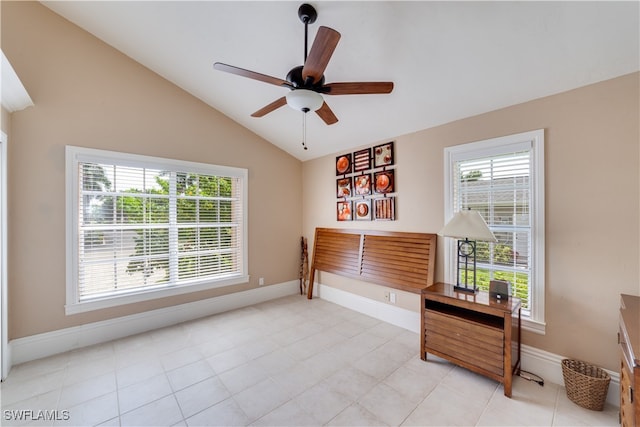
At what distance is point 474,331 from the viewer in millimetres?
2324

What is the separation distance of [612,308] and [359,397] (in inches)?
84.9

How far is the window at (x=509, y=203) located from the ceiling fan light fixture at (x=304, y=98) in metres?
1.85

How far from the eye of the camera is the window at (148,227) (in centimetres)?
300

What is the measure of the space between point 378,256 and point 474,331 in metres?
1.58

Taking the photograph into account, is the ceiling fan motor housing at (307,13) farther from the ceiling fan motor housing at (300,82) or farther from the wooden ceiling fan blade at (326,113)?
the wooden ceiling fan blade at (326,113)

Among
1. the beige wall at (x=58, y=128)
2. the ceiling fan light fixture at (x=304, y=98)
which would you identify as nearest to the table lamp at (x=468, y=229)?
the ceiling fan light fixture at (x=304, y=98)

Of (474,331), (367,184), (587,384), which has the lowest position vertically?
(587,384)

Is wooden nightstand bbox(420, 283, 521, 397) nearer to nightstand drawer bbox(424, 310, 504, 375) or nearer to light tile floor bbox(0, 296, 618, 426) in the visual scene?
nightstand drawer bbox(424, 310, 504, 375)

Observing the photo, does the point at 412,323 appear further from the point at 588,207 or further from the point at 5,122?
the point at 5,122

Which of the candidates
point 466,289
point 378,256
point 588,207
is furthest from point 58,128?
point 588,207

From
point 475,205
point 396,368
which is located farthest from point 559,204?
point 396,368

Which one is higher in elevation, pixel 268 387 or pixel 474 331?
pixel 474 331

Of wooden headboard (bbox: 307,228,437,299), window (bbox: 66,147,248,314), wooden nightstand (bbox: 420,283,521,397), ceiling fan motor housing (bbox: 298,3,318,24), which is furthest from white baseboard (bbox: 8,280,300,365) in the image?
ceiling fan motor housing (bbox: 298,3,318,24)

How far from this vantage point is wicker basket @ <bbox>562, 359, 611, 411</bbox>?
193 cm
